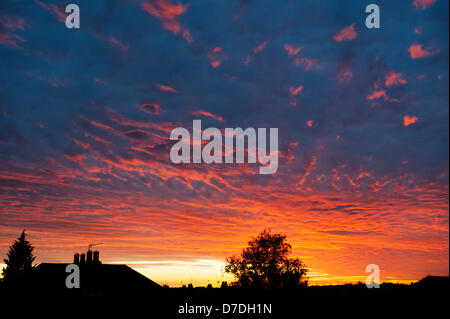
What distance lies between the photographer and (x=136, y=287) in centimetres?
3994

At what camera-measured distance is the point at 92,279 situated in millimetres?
37969

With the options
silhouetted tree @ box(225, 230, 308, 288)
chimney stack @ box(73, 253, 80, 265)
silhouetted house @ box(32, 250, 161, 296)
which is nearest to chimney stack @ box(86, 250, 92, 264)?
silhouetted house @ box(32, 250, 161, 296)

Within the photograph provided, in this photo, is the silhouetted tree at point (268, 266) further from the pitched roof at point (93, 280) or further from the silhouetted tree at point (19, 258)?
the silhouetted tree at point (19, 258)

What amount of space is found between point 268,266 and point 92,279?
997 inches

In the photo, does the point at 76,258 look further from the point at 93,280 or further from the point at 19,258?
the point at 19,258

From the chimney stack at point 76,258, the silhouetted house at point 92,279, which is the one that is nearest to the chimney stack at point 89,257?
the silhouetted house at point 92,279

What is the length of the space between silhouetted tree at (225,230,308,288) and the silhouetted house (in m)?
15.6

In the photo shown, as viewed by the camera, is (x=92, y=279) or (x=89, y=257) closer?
(x=92, y=279)

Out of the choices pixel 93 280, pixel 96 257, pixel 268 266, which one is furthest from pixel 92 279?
pixel 268 266

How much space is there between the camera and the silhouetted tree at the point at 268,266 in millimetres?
53219

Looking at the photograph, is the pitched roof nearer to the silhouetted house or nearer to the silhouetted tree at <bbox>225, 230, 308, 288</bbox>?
the silhouetted house
